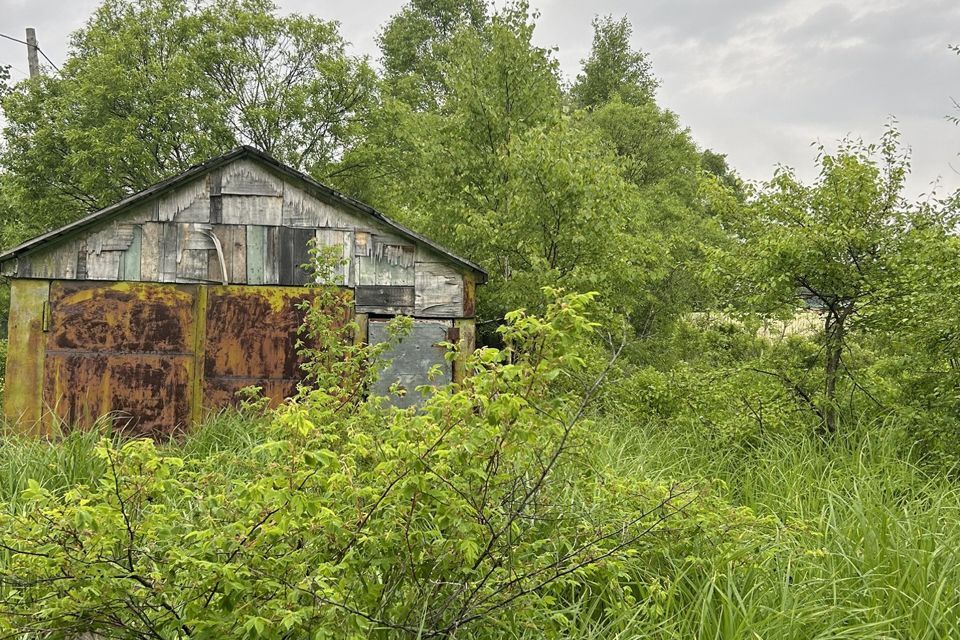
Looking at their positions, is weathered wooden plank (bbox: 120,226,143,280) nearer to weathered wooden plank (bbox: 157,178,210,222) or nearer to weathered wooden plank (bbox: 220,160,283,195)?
weathered wooden plank (bbox: 157,178,210,222)

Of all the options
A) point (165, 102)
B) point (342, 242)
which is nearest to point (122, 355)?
point (342, 242)

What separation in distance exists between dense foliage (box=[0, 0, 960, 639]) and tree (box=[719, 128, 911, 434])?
0.10 feet

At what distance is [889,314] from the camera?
5906 mm

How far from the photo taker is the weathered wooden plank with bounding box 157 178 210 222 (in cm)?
729

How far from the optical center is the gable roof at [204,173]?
7.00 metres

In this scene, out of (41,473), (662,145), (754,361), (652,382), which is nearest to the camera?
(41,473)

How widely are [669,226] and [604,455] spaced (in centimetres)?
1502

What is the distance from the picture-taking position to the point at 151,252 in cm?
730

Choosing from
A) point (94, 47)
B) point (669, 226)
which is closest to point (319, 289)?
point (669, 226)

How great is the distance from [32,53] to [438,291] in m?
17.8

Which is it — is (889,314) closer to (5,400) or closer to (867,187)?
(867,187)

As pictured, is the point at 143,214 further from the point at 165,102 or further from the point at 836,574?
the point at 165,102

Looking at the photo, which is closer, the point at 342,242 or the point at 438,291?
the point at 342,242

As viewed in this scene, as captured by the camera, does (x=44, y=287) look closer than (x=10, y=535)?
No
